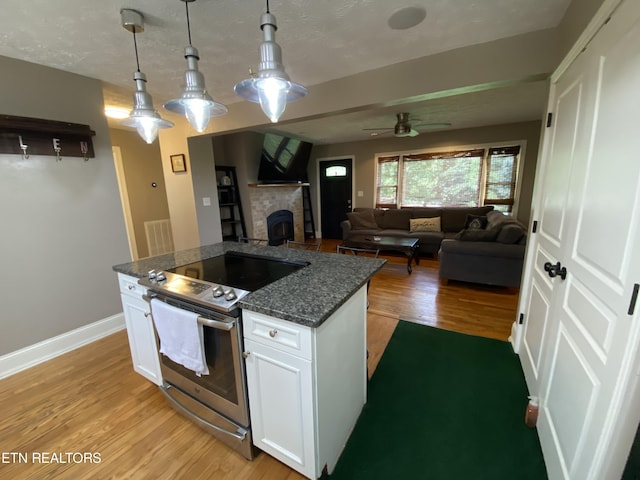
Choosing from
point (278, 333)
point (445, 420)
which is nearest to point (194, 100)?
point (278, 333)

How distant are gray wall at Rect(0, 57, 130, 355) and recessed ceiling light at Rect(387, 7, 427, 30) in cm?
262

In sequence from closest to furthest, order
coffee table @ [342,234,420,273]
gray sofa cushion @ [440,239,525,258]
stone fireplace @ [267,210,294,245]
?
gray sofa cushion @ [440,239,525,258] < coffee table @ [342,234,420,273] < stone fireplace @ [267,210,294,245]

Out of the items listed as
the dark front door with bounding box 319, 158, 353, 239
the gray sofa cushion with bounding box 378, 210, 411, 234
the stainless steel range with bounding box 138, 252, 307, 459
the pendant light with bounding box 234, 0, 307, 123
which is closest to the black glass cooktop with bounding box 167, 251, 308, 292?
the stainless steel range with bounding box 138, 252, 307, 459

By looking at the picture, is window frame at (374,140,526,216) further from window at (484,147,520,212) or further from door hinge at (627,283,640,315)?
door hinge at (627,283,640,315)

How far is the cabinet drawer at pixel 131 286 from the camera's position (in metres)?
1.59

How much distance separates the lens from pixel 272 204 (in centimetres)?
541

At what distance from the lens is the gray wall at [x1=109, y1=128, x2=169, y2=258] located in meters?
4.25

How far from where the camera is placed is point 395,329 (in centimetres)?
253

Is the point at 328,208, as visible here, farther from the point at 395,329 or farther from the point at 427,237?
the point at 395,329

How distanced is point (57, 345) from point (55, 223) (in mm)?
1056

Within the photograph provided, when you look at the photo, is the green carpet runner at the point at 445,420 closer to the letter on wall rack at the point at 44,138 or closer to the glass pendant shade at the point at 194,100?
the glass pendant shade at the point at 194,100

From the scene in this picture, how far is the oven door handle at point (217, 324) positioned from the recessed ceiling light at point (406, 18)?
1941 millimetres

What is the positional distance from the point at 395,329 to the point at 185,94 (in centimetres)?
248

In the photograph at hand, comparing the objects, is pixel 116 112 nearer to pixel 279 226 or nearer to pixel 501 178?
pixel 279 226
